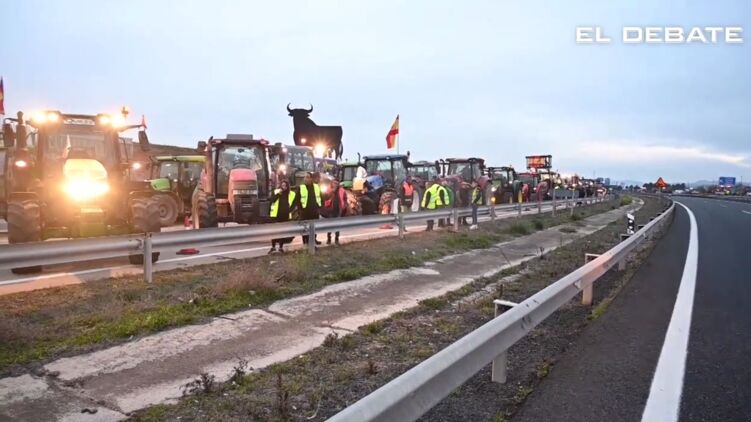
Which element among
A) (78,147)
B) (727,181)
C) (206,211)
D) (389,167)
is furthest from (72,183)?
(727,181)

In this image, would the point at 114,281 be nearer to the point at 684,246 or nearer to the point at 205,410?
the point at 205,410

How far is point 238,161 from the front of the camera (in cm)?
1466

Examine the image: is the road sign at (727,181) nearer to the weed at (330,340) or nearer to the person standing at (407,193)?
the person standing at (407,193)

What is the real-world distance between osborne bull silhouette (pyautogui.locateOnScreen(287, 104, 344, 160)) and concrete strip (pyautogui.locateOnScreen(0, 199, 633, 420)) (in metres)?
47.0

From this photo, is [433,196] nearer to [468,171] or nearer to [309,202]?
[309,202]

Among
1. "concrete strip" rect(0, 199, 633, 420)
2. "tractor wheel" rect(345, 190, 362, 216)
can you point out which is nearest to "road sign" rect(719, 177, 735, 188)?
"tractor wheel" rect(345, 190, 362, 216)

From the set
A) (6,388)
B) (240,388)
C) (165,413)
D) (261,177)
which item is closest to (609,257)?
(240,388)

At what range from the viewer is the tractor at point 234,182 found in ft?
43.3

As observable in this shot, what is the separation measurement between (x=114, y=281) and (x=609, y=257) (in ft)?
24.1

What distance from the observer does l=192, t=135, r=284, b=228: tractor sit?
43.3 ft

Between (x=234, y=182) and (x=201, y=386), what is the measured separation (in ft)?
30.6

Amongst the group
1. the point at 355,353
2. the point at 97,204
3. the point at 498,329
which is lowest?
the point at 355,353

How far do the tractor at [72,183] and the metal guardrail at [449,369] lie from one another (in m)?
6.91

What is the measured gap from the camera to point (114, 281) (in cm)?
828
